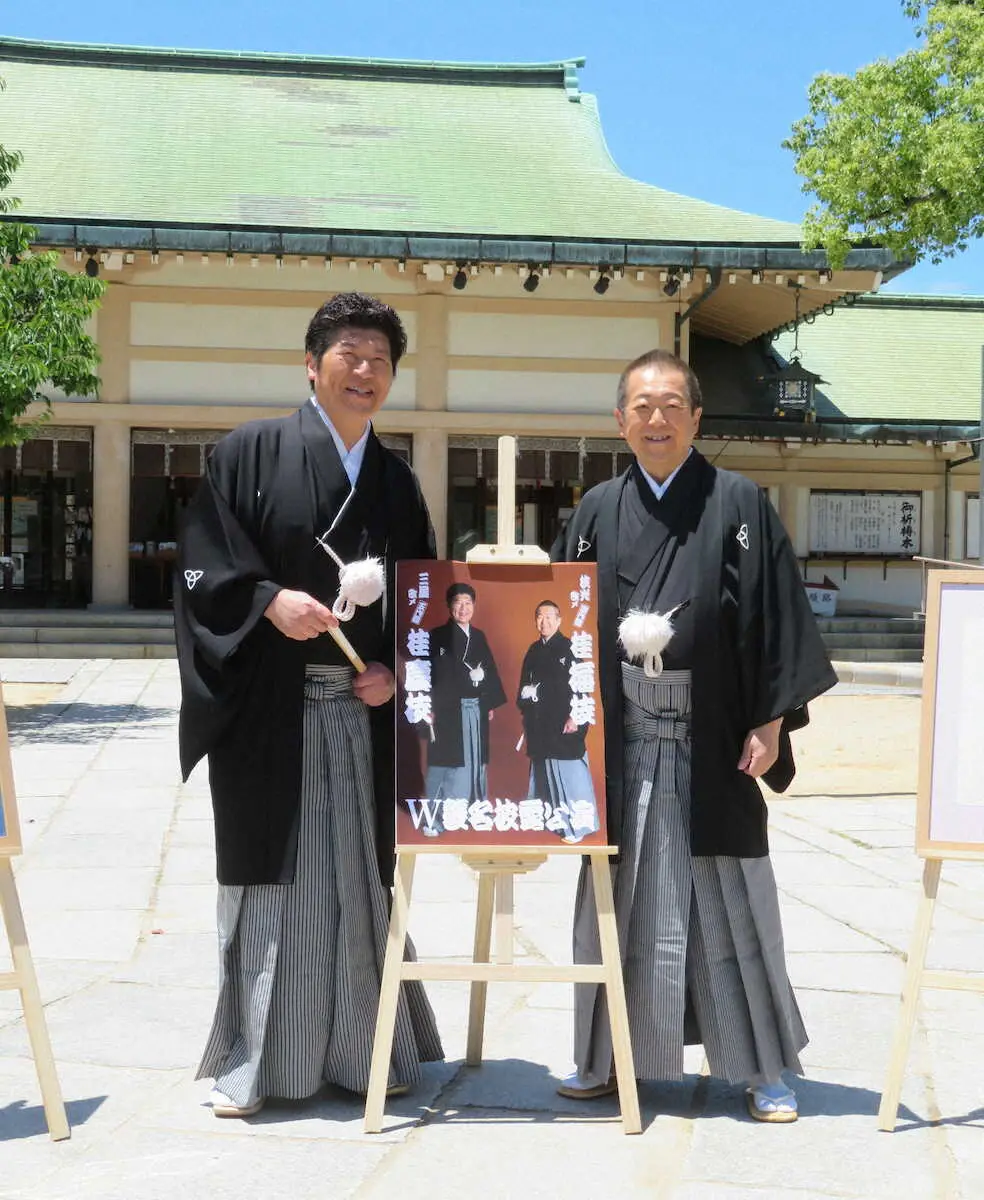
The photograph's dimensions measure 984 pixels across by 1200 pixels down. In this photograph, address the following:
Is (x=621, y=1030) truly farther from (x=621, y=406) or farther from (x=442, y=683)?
(x=621, y=406)

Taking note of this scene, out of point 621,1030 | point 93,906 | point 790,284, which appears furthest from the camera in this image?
point 790,284

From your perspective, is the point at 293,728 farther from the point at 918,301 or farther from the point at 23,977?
the point at 918,301

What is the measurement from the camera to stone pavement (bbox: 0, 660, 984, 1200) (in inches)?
101

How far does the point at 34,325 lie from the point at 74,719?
2.72m

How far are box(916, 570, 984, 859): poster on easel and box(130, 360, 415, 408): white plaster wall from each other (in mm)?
11970

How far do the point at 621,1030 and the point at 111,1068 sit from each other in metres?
1.20

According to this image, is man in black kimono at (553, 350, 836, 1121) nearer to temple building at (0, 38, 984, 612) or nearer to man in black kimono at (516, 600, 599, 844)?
man in black kimono at (516, 600, 599, 844)

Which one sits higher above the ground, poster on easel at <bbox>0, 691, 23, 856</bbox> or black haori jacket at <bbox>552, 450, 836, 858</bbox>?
black haori jacket at <bbox>552, 450, 836, 858</bbox>

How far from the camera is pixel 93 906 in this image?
4691 mm

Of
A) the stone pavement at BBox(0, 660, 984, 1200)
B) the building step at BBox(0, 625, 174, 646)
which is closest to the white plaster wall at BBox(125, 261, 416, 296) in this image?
the building step at BBox(0, 625, 174, 646)

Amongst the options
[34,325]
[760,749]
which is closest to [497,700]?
[760,749]

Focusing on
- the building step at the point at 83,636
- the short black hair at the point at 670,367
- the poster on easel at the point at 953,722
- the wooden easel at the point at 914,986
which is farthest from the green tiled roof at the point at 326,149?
the wooden easel at the point at 914,986

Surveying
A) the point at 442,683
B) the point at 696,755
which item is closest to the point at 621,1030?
the point at 696,755

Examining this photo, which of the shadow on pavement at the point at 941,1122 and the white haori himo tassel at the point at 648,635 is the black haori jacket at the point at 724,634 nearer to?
the white haori himo tassel at the point at 648,635
